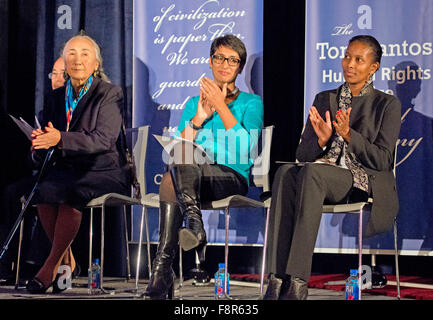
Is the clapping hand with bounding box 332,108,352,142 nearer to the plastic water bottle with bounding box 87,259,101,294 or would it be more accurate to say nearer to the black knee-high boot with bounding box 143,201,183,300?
the black knee-high boot with bounding box 143,201,183,300

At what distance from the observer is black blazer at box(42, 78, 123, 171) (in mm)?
3943

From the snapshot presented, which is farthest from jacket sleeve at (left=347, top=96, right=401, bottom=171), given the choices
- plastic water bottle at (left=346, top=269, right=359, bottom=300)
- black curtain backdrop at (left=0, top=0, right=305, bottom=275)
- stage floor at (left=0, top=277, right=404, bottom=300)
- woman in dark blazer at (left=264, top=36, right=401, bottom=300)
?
black curtain backdrop at (left=0, top=0, right=305, bottom=275)

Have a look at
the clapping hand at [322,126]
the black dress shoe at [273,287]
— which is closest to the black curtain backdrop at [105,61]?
the clapping hand at [322,126]

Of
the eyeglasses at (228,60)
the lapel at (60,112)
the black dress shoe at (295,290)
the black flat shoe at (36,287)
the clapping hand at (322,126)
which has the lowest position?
the black flat shoe at (36,287)

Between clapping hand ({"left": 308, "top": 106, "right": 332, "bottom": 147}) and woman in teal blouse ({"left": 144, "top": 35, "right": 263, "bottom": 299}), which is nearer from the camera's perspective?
woman in teal blouse ({"left": 144, "top": 35, "right": 263, "bottom": 299})

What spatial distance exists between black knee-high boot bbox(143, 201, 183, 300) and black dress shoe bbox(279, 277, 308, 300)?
0.64 meters

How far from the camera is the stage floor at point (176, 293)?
11.9 ft

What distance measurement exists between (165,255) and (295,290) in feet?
2.40

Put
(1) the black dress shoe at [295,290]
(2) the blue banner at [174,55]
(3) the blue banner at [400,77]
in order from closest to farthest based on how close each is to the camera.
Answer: (1) the black dress shoe at [295,290], (3) the blue banner at [400,77], (2) the blue banner at [174,55]

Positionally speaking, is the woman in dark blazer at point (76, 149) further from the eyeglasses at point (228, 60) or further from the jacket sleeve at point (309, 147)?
the jacket sleeve at point (309, 147)

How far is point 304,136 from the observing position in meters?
3.74

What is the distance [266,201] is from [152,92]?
1.48m

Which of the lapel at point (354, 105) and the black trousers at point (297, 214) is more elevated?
the lapel at point (354, 105)

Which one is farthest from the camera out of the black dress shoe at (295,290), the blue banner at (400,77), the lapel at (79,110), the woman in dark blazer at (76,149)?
the blue banner at (400,77)
